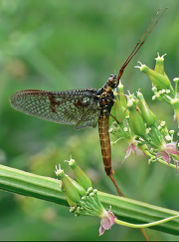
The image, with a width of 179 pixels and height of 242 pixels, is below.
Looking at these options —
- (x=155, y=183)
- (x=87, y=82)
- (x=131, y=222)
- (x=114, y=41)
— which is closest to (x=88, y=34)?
(x=114, y=41)

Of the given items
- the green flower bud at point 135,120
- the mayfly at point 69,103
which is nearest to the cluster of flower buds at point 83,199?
the green flower bud at point 135,120

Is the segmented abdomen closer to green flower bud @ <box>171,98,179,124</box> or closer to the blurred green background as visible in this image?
green flower bud @ <box>171,98,179,124</box>

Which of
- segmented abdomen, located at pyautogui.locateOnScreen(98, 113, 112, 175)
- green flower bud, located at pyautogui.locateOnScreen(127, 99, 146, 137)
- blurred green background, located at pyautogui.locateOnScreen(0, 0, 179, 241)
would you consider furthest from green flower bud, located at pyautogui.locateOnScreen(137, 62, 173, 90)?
blurred green background, located at pyautogui.locateOnScreen(0, 0, 179, 241)

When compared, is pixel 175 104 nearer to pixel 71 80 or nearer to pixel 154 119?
pixel 154 119

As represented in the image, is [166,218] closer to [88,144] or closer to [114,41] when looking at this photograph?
[88,144]

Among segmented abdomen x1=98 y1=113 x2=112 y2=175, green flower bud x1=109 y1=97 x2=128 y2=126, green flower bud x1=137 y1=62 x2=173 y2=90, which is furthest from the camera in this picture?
segmented abdomen x1=98 y1=113 x2=112 y2=175

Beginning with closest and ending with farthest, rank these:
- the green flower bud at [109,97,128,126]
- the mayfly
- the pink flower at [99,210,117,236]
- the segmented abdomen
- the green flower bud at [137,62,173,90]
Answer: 1. the pink flower at [99,210,117,236]
2. the green flower bud at [137,62,173,90]
3. the green flower bud at [109,97,128,126]
4. the segmented abdomen
5. the mayfly

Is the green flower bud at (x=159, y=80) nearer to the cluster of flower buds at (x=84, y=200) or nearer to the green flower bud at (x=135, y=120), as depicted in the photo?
the green flower bud at (x=135, y=120)
